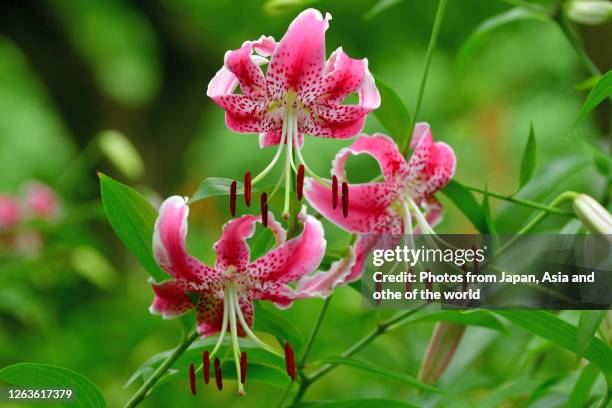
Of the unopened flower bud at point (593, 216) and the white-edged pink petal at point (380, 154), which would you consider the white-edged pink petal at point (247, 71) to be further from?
the unopened flower bud at point (593, 216)

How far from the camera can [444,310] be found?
0.52 metres

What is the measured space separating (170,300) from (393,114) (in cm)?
17

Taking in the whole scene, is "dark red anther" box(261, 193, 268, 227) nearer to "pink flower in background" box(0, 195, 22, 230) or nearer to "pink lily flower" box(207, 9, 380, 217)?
"pink lily flower" box(207, 9, 380, 217)

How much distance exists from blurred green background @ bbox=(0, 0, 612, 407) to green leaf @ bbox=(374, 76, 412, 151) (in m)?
0.06

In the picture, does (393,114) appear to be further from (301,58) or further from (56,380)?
(56,380)

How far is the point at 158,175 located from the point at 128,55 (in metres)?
2.14

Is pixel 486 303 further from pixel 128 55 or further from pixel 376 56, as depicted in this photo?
pixel 128 55

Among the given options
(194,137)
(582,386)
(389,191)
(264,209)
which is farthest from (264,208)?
(194,137)

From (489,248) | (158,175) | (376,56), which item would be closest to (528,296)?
(489,248)

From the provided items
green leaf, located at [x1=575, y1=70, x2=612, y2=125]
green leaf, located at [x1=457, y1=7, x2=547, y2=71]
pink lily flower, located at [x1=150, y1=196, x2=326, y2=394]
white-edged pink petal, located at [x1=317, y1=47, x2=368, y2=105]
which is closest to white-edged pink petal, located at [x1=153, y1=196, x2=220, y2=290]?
pink lily flower, located at [x1=150, y1=196, x2=326, y2=394]

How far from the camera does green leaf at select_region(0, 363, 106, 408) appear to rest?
0.45 metres

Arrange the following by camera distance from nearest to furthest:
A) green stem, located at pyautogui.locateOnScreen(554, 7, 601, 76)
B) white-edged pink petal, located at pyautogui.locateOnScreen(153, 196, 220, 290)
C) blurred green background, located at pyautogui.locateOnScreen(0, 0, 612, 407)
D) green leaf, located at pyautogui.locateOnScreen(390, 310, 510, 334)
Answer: white-edged pink petal, located at pyautogui.locateOnScreen(153, 196, 220, 290)
green leaf, located at pyautogui.locateOnScreen(390, 310, 510, 334)
green stem, located at pyautogui.locateOnScreen(554, 7, 601, 76)
blurred green background, located at pyautogui.locateOnScreen(0, 0, 612, 407)

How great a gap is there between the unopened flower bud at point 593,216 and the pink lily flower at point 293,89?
5.0 inches

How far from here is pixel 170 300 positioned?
0.47 metres
